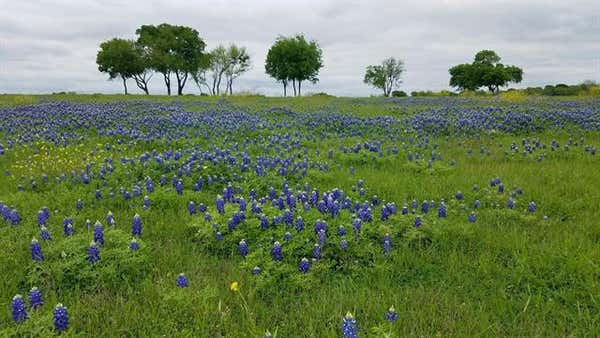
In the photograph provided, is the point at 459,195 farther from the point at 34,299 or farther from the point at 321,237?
the point at 34,299

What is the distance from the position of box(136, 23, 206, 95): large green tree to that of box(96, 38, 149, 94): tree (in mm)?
1550

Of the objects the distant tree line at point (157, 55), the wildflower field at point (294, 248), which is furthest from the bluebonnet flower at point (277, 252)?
the distant tree line at point (157, 55)

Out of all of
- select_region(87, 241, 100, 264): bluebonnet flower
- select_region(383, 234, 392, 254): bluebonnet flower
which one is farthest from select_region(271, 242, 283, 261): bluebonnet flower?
select_region(87, 241, 100, 264): bluebonnet flower

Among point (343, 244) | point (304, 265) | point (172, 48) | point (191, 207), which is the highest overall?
point (172, 48)

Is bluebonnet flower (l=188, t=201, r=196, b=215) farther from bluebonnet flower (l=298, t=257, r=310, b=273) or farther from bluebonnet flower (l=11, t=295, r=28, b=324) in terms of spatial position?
bluebonnet flower (l=11, t=295, r=28, b=324)

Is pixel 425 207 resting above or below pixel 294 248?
above

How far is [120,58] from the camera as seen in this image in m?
58.1

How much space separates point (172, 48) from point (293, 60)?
706 inches

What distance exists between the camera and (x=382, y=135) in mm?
12250

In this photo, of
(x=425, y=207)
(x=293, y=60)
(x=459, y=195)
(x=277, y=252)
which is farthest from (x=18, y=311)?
(x=293, y=60)

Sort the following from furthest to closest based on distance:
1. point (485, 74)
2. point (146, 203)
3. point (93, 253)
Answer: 1. point (485, 74)
2. point (146, 203)
3. point (93, 253)

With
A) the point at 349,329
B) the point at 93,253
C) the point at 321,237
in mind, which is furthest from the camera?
the point at 321,237

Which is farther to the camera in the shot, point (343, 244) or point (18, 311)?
point (343, 244)

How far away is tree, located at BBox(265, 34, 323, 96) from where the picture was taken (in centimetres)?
5878
